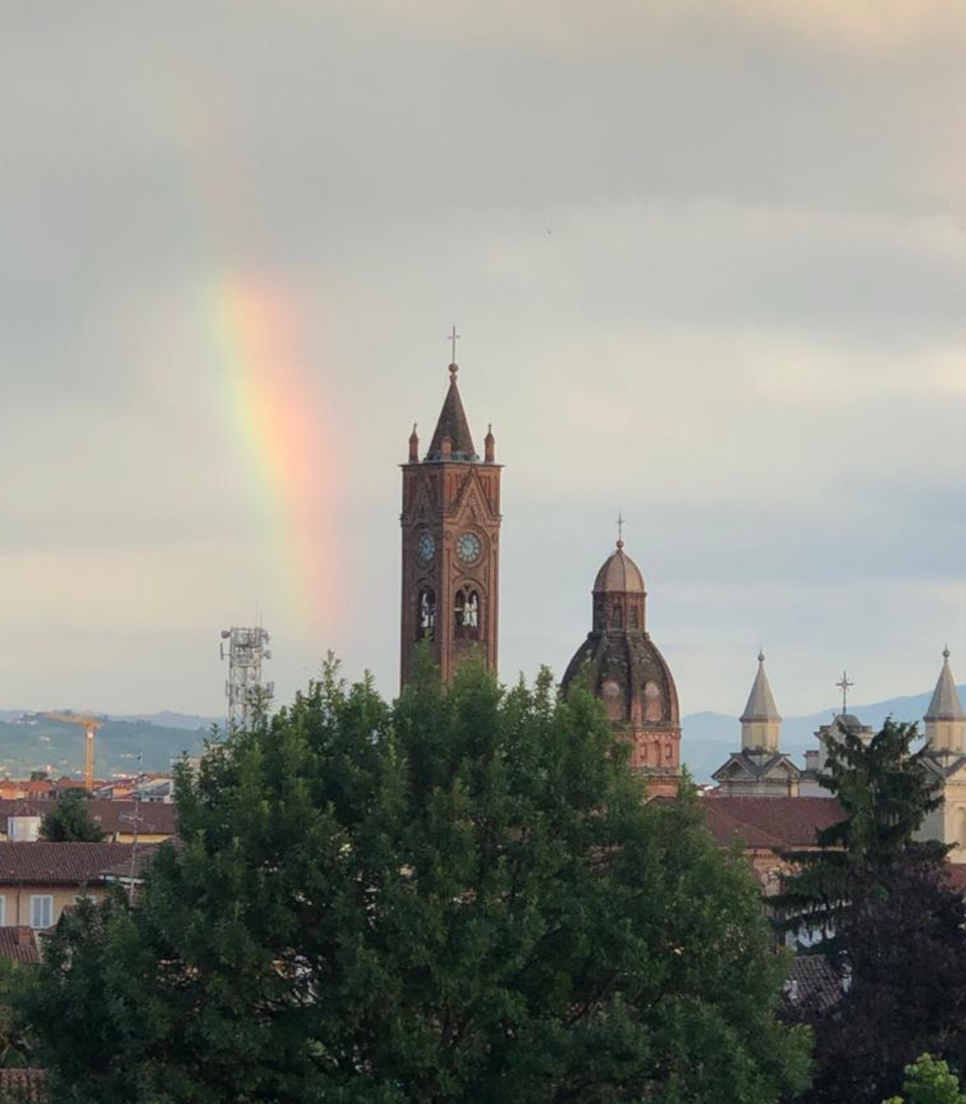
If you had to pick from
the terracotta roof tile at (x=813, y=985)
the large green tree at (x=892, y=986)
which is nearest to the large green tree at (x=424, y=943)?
the large green tree at (x=892, y=986)

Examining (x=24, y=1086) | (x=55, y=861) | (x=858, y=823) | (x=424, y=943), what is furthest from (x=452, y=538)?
(x=424, y=943)

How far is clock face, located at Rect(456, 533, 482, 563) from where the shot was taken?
159m

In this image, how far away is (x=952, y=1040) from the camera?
44.5 metres

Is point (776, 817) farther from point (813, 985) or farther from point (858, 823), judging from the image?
point (813, 985)

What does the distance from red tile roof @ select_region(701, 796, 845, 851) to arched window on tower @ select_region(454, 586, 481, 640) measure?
938 inches

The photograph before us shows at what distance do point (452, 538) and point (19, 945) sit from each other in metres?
90.7

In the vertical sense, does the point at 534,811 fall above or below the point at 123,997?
above

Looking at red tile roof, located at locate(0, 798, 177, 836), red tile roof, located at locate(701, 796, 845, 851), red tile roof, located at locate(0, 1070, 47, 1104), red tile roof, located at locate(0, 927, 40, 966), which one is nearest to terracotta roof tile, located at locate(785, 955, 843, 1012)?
red tile roof, located at locate(0, 1070, 47, 1104)

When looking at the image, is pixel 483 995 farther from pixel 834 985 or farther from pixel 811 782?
pixel 811 782

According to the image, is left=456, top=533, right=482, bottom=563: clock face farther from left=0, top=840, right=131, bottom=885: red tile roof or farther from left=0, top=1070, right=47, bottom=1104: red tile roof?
left=0, top=1070, right=47, bottom=1104: red tile roof

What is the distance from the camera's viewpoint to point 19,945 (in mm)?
69000

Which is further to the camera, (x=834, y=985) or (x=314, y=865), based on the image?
(x=834, y=985)

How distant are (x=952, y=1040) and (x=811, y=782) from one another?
125m

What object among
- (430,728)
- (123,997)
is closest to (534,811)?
(430,728)
